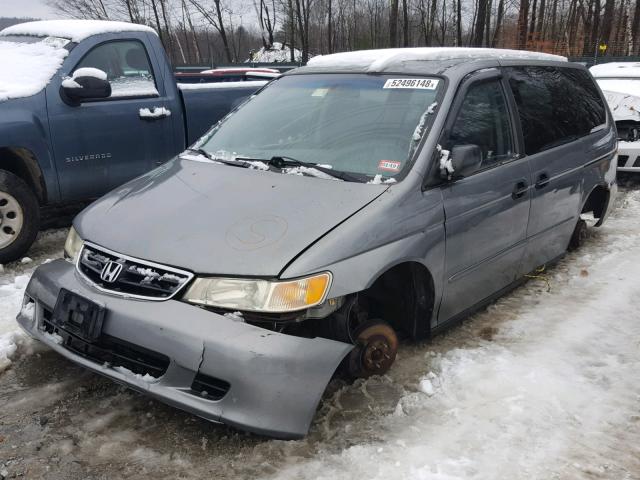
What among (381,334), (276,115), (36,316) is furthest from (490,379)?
(36,316)

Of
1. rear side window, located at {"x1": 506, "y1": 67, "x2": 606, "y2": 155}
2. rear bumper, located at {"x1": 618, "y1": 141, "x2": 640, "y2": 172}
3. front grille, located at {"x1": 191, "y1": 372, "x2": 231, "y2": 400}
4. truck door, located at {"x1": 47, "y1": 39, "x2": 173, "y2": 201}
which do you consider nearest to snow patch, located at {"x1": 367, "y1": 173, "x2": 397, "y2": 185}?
front grille, located at {"x1": 191, "y1": 372, "x2": 231, "y2": 400}

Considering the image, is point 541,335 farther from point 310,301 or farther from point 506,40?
point 506,40

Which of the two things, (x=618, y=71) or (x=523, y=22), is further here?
(x=523, y=22)

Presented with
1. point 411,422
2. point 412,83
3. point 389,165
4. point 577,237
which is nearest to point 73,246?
point 389,165

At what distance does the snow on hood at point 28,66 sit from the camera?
16.1ft

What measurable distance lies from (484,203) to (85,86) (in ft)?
11.6

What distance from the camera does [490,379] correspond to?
10.7ft

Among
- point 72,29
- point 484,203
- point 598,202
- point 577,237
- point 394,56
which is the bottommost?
point 577,237

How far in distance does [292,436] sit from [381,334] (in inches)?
32.3

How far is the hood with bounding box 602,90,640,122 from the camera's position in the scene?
306 inches

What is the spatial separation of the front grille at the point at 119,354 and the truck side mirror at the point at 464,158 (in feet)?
6.06

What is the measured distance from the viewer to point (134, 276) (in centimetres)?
269

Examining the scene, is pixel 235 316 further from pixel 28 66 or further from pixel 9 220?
pixel 28 66

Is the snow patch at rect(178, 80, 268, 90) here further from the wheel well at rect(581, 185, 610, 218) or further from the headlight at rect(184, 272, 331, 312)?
the headlight at rect(184, 272, 331, 312)
